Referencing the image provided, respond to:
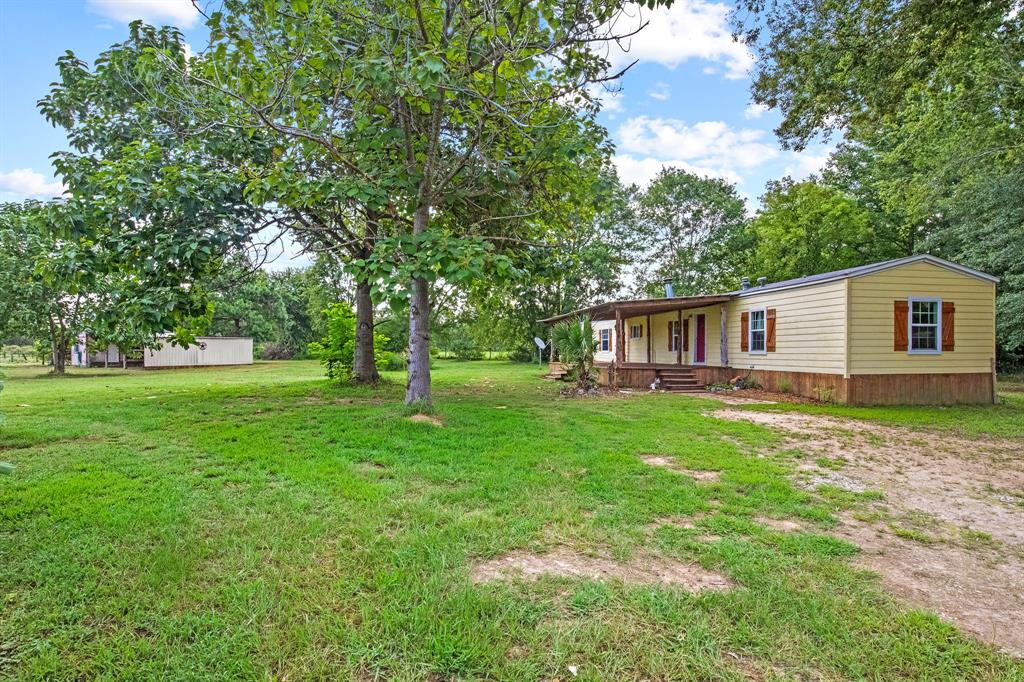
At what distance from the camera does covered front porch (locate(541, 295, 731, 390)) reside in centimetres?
1393

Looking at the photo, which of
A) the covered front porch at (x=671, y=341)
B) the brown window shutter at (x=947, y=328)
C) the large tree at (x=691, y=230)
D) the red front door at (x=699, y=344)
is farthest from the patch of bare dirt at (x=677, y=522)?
the large tree at (x=691, y=230)

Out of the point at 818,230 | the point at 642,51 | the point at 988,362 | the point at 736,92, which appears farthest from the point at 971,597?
the point at 818,230

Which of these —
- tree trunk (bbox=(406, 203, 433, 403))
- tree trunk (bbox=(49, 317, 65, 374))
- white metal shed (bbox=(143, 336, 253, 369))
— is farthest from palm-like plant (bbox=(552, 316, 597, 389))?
tree trunk (bbox=(49, 317, 65, 374))

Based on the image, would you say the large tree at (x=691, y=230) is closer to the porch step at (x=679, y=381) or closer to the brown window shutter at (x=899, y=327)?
the porch step at (x=679, y=381)

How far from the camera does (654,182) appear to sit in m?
28.3

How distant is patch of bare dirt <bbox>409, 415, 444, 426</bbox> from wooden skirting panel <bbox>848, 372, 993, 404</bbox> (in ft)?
28.3

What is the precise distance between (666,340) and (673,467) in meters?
13.5

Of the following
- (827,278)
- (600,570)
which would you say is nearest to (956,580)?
(600,570)

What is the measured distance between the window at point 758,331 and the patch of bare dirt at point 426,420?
966cm

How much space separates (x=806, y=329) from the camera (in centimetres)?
1123

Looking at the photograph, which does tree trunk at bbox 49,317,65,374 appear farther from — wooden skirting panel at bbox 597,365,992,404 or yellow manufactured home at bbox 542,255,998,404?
wooden skirting panel at bbox 597,365,992,404

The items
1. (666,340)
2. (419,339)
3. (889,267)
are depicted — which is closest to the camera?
(419,339)

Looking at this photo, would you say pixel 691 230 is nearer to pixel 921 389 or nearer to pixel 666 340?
pixel 666 340

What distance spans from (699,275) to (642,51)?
23.6 meters
